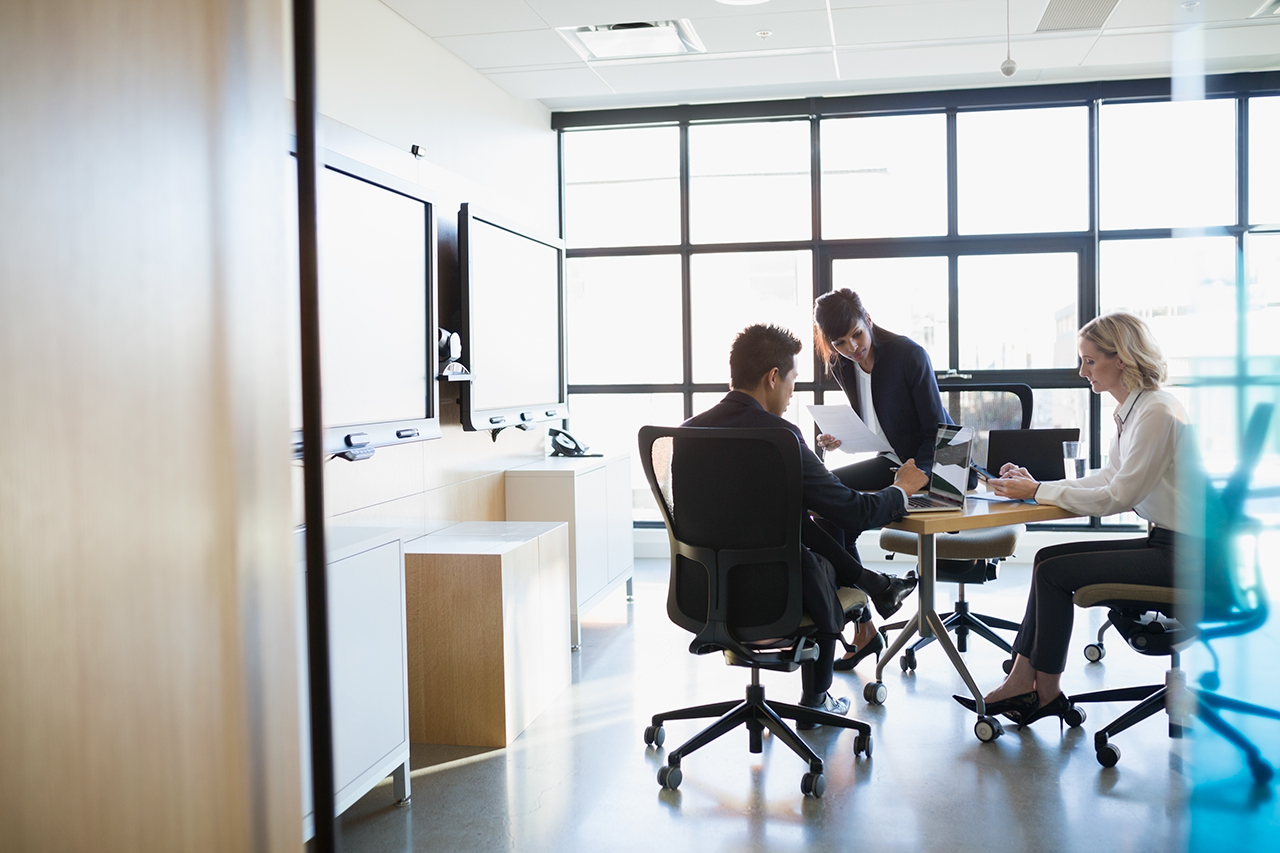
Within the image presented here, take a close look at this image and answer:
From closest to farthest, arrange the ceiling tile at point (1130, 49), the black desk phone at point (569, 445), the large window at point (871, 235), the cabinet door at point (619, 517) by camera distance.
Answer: the ceiling tile at point (1130, 49), the cabinet door at point (619, 517), the black desk phone at point (569, 445), the large window at point (871, 235)

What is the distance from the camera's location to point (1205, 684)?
1.13 metres

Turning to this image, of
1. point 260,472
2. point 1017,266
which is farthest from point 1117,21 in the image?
point 260,472

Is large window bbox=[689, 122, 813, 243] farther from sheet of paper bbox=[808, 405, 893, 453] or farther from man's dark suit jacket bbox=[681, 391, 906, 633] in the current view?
man's dark suit jacket bbox=[681, 391, 906, 633]

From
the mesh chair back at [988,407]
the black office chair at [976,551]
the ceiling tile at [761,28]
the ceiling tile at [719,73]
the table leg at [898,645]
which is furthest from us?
the ceiling tile at [719,73]

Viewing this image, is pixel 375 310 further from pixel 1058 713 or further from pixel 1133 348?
pixel 1058 713

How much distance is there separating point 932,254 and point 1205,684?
510 centimetres

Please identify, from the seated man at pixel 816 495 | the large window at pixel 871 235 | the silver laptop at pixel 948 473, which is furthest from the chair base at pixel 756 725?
the large window at pixel 871 235

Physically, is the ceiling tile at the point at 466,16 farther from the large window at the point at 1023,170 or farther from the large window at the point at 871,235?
the large window at the point at 1023,170

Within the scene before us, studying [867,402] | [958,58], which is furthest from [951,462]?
[958,58]

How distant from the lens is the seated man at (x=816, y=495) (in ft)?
8.71

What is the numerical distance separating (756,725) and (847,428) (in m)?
1.08

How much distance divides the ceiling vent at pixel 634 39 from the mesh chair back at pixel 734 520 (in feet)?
8.67

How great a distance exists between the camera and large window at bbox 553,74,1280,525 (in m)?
5.70

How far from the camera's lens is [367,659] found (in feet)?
8.40
